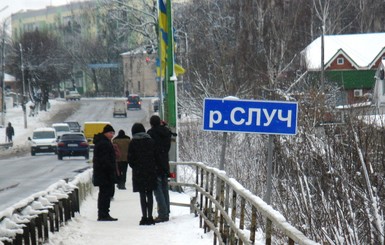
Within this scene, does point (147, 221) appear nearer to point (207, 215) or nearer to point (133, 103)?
point (207, 215)

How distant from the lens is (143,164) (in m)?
16.6

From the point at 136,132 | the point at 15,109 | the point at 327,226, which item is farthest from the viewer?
the point at 15,109

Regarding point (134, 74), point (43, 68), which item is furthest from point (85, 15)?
point (43, 68)

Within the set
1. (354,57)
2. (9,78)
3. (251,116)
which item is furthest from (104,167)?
(9,78)

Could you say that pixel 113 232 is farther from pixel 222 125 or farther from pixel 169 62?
pixel 169 62

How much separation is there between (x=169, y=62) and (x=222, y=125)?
1375 cm

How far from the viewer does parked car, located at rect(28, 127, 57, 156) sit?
61.3m

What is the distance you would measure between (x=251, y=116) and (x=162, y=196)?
5.33 meters

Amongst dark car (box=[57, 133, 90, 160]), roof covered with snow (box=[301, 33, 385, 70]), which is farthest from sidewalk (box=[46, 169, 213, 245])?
roof covered with snow (box=[301, 33, 385, 70])

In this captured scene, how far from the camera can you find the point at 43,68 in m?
124

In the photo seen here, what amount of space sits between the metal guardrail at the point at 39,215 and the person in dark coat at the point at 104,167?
466 mm

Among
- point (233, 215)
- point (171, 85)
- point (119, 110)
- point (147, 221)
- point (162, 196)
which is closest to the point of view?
point (233, 215)

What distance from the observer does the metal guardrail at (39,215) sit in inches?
457

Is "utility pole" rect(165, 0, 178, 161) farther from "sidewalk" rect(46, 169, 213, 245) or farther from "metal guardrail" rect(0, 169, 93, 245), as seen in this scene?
"metal guardrail" rect(0, 169, 93, 245)
